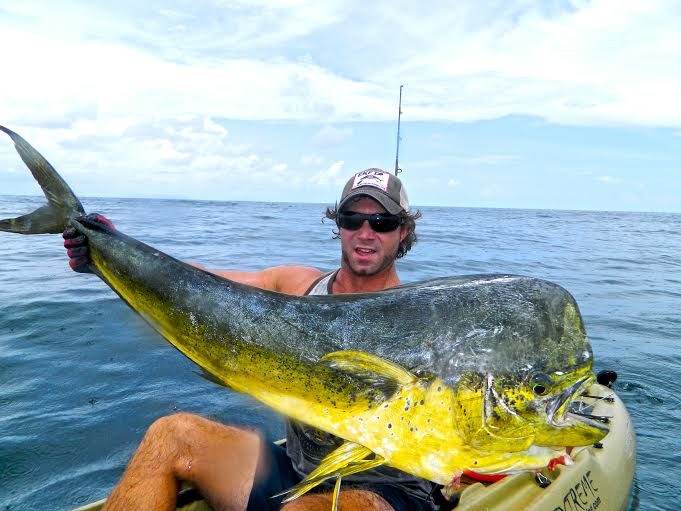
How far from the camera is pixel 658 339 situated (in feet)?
34.6

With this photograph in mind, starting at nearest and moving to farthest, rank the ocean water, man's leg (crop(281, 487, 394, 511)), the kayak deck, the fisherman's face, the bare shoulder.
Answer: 1. man's leg (crop(281, 487, 394, 511))
2. the kayak deck
3. the fisherman's face
4. the bare shoulder
5. the ocean water

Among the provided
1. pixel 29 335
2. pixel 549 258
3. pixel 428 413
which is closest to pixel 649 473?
pixel 428 413

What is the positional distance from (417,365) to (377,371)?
0.17 m

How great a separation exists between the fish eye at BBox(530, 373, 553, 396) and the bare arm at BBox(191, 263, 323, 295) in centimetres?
226

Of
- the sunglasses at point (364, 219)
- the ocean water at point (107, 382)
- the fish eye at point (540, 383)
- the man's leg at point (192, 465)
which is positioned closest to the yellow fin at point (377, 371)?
the fish eye at point (540, 383)

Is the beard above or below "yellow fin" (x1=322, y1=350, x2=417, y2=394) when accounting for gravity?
above

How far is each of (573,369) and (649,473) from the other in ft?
16.4

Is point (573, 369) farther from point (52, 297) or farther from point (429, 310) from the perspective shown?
point (52, 297)

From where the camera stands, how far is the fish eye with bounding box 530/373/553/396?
79.7 inches

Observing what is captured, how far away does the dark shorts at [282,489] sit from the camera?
2.80 metres

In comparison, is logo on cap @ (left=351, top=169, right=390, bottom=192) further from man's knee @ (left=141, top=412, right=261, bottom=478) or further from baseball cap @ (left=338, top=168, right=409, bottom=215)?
man's knee @ (left=141, top=412, right=261, bottom=478)

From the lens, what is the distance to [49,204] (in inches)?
116

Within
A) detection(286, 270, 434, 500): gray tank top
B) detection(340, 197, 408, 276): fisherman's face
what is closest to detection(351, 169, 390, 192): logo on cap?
detection(340, 197, 408, 276): fisherman's face

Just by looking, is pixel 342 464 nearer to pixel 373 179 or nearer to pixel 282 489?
pixel 282 489
